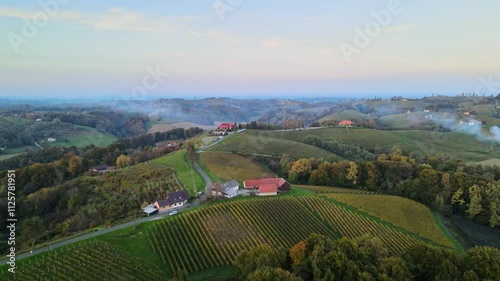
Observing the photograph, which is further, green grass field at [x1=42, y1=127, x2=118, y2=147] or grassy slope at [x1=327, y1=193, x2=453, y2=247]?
green grass field at [x1=42, y1=127, x2=118, y2=147]

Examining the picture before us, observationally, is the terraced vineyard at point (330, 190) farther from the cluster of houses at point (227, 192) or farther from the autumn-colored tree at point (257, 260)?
the autumn-colored tree at point (257, 260)

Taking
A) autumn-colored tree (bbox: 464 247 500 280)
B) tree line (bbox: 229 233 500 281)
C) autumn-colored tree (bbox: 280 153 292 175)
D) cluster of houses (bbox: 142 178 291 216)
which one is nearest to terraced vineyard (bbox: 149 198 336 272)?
cluster of houses (bbox: 142 178 291 216)

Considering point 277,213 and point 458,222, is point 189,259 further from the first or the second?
point 458,222

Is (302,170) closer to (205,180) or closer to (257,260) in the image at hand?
(205,180)

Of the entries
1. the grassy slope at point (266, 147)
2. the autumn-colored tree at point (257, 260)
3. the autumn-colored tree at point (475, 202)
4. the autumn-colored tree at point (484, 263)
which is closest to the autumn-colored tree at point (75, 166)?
the grassy slope at point (266, 147)

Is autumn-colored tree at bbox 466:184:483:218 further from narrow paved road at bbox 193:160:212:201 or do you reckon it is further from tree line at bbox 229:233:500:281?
narrow paved road at bbox 193:160:212:201

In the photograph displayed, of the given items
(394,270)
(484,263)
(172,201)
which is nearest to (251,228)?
(172,201)
